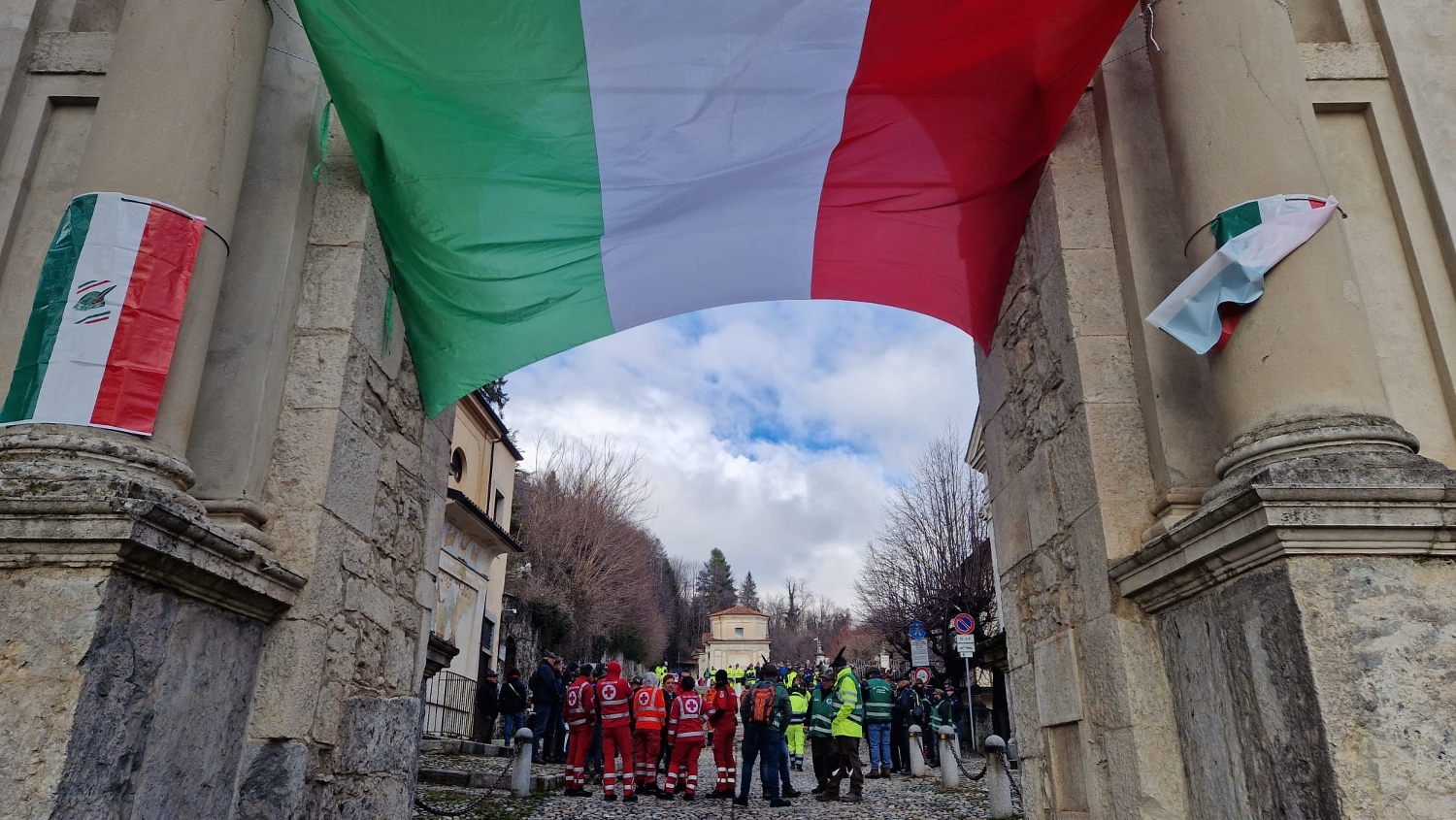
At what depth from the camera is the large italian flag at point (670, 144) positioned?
13.9ft

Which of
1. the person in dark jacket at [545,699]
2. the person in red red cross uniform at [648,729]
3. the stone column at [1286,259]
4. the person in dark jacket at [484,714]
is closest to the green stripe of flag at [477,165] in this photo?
the stone column at [1286,259]

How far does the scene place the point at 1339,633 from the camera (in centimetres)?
271

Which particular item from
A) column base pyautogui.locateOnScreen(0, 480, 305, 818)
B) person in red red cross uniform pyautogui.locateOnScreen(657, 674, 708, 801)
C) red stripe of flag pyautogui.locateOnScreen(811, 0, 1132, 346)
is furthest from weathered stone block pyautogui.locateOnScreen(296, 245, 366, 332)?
person in red red cross uniform pyautogui.locateOnScreen(657, 674, 708, 801)

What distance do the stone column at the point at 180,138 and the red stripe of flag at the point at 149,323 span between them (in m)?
0.07

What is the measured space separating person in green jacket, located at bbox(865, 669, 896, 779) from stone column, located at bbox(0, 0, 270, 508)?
35.2ft

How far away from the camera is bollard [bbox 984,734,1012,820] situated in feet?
27.2

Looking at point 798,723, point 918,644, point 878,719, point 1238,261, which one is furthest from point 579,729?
point 918,644

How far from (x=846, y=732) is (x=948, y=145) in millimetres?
7506

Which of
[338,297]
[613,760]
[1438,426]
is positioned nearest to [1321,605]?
[1438,426]

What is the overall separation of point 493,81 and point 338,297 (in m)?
1.31

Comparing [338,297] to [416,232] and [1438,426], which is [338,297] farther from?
[1438,426]

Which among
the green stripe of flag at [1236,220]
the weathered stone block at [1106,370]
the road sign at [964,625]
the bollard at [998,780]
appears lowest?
the bollard at [998,780]

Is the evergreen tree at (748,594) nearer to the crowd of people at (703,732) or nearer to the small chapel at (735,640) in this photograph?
the small chapel at (735,640)

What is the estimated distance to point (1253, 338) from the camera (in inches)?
133
